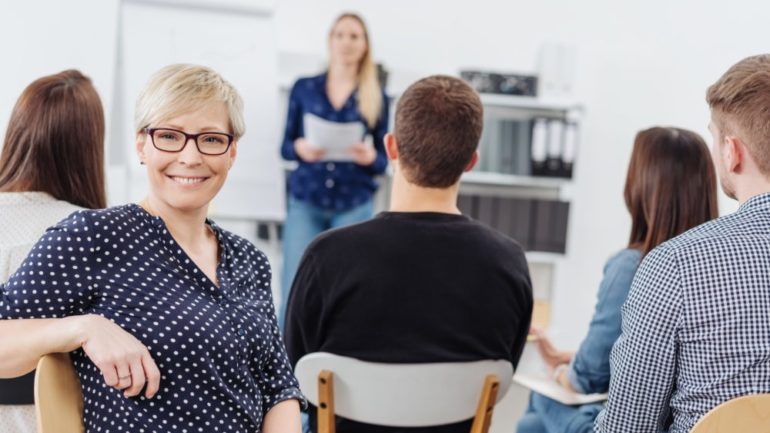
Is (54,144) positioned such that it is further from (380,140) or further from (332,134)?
(380,140)

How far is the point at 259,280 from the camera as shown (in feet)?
5.11

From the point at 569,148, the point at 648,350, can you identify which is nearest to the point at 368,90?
the point at 569,148

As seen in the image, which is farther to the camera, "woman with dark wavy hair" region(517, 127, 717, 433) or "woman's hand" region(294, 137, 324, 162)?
"woman's hand" region(294, 137, 324, 162)

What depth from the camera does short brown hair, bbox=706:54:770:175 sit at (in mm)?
1406

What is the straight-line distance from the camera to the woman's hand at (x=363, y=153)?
362 cm

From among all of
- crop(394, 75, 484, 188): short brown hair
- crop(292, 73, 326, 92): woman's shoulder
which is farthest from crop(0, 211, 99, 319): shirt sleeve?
crop(292, 73, 326, 92): woman's shoulder

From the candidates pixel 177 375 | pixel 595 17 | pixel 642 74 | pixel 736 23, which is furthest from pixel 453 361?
pixel 595 17

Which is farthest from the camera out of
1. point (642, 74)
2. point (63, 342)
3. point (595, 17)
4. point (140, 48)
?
point (595, 17)

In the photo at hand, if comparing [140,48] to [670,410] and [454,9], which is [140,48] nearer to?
[454,9]

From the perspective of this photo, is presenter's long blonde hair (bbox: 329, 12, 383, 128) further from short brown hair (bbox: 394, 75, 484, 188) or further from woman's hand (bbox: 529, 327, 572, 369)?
short brown hair (bbox: 394, 75, 484, 188)

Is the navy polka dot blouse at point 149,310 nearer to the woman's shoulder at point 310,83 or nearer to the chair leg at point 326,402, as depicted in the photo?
the chair leg at point 326,402

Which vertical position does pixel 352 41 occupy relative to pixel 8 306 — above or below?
above

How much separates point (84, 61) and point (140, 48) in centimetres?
33

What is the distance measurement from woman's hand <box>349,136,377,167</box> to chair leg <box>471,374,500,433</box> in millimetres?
1970
